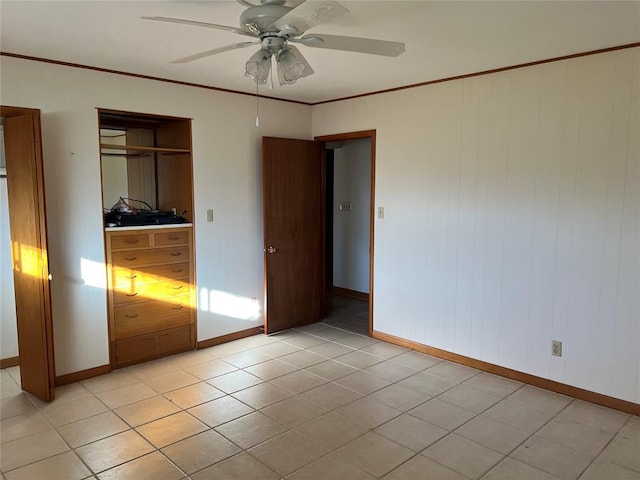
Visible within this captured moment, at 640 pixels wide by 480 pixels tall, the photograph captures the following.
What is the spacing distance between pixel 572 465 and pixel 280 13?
276 cm

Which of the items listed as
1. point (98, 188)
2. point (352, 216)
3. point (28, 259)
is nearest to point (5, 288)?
point (28, 259)

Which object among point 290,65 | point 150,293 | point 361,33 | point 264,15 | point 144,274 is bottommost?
point 150,293

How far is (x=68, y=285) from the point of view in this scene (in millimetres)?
3535

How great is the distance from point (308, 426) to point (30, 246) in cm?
226

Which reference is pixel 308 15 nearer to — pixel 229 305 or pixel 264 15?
pixel 264 15

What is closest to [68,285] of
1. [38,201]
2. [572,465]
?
[38,201]

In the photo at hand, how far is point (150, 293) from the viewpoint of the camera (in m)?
4.01

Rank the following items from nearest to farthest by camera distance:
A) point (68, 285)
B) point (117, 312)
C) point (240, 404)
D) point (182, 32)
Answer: point (182, 32) → point (240, 404) → point (68, 285) → point (117, 312)

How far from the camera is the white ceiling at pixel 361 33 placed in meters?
2.34

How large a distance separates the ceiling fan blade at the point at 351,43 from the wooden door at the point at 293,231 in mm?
2415

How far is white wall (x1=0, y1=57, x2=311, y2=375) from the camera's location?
11.2ft

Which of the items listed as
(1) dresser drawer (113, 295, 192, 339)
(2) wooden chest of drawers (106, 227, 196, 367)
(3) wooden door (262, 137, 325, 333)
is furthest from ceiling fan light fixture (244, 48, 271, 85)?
(1) dresser drawer (113, 295, 192, 339)

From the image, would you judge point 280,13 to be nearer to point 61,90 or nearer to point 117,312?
point 61,90

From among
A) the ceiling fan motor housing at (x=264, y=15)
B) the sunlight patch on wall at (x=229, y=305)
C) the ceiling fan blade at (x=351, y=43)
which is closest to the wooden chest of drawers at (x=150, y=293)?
the sunlight patch on wall at (x=229, y=305)
